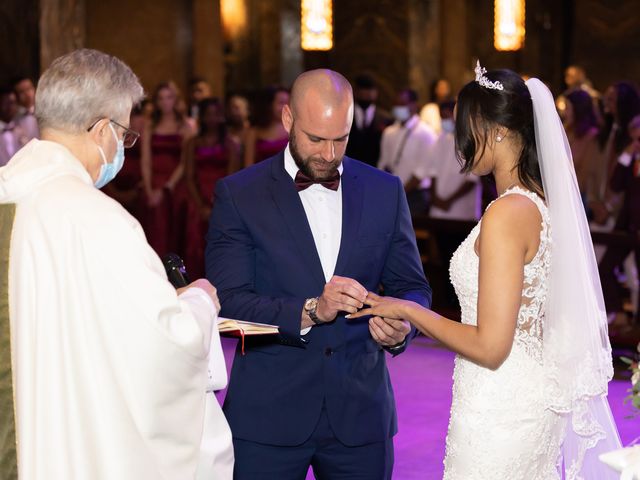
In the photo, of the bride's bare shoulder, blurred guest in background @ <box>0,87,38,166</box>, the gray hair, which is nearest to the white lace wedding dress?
the bride's bare shoulder

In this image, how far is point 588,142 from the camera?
10.5 meters

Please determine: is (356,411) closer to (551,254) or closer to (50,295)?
(551,254)

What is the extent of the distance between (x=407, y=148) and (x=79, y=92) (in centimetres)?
971

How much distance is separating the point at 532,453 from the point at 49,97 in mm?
1942

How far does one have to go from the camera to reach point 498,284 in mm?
3283

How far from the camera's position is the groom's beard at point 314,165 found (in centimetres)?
376

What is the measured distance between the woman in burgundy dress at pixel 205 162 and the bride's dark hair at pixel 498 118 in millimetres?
7740

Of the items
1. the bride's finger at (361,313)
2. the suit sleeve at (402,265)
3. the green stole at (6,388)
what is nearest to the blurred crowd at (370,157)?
the suit sleeve at (402,265)

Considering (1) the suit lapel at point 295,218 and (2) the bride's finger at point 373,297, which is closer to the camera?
(2) the bride's finger at point 373,297

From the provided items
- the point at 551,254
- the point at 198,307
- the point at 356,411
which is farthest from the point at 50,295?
the point at 551,254

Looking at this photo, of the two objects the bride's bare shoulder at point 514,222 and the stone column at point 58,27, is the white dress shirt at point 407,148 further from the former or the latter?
the bride's bare shoulder at point 514,222

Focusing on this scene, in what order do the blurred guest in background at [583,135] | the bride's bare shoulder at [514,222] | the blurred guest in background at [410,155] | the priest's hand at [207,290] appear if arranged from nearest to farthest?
the priest's hand at [207,290] < the bride's bare shoulder at [514,222] < the blurred guest in background at [583,135] < the blurred guest in background at [410,155]

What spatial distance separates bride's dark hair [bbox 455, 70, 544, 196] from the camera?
3502 millimetres

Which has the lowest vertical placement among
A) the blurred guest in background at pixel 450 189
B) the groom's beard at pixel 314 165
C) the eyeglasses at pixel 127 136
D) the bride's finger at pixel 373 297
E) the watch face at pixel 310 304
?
the blurred guest in background at pixel 450 189
